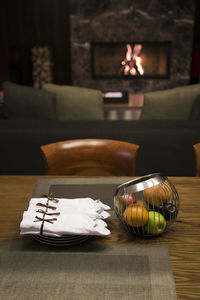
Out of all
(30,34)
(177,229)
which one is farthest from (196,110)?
(30,34)

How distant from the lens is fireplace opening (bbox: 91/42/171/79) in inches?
187

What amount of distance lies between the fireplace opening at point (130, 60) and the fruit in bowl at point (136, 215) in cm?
434

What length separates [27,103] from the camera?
2.03 meters

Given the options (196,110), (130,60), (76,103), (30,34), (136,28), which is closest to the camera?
(196,110)

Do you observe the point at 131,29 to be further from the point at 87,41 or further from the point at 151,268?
the point at 151,268

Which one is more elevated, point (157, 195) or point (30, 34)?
point (30, 34)

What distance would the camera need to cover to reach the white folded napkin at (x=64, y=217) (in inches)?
26.7

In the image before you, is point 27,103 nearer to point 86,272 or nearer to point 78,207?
point 78,207

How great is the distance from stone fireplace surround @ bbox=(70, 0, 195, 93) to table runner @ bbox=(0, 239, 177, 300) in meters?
4.33

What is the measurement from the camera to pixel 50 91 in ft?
6.96

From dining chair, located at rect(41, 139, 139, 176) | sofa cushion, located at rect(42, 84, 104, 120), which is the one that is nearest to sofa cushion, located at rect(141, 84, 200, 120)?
sofa cushion, located at rect(42, 84, 104, 120)

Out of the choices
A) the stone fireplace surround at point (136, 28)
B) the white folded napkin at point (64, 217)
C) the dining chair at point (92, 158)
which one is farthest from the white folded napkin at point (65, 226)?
the stone fireplace surround at point (136, 28)

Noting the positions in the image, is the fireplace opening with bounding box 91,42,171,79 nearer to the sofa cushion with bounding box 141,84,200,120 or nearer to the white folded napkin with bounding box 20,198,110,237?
the sofa cushion with bounding box 141,84,200,120

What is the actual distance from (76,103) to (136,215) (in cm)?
154
